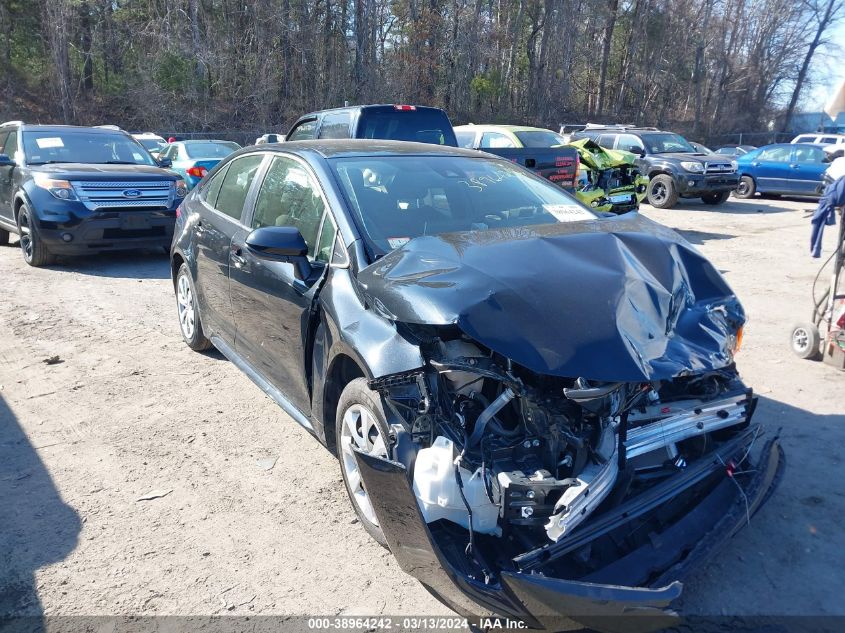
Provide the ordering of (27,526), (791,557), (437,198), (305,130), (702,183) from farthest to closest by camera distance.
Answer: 1. (702,183)
2. (305,130)
3. (437,198)
4. (27,526)
5. (791,557)

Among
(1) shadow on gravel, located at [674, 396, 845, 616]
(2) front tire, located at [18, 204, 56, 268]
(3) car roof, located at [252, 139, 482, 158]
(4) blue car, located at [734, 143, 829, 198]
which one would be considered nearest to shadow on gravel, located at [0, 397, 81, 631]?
(3) car roof, located at [252, 139, 482, 158]

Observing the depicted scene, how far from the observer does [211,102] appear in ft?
97.1

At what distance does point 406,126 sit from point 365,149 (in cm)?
523

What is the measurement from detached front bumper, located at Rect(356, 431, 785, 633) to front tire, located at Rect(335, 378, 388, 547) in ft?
1.11

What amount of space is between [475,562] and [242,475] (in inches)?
75.6

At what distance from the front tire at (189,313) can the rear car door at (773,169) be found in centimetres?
1756

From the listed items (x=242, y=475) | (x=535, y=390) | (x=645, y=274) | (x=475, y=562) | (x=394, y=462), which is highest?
(x=645, y=274)

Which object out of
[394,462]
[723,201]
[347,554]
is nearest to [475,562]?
[394,462]

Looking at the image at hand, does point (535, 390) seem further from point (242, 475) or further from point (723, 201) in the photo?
point (723, 201)

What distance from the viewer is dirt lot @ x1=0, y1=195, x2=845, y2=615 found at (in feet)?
9.59

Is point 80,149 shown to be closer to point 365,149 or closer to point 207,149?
point 207,149

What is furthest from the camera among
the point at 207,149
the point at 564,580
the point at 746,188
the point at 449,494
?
the point at 746,188

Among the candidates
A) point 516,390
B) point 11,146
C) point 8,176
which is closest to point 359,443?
point 516,390

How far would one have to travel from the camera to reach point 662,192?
Result: 16062mm
